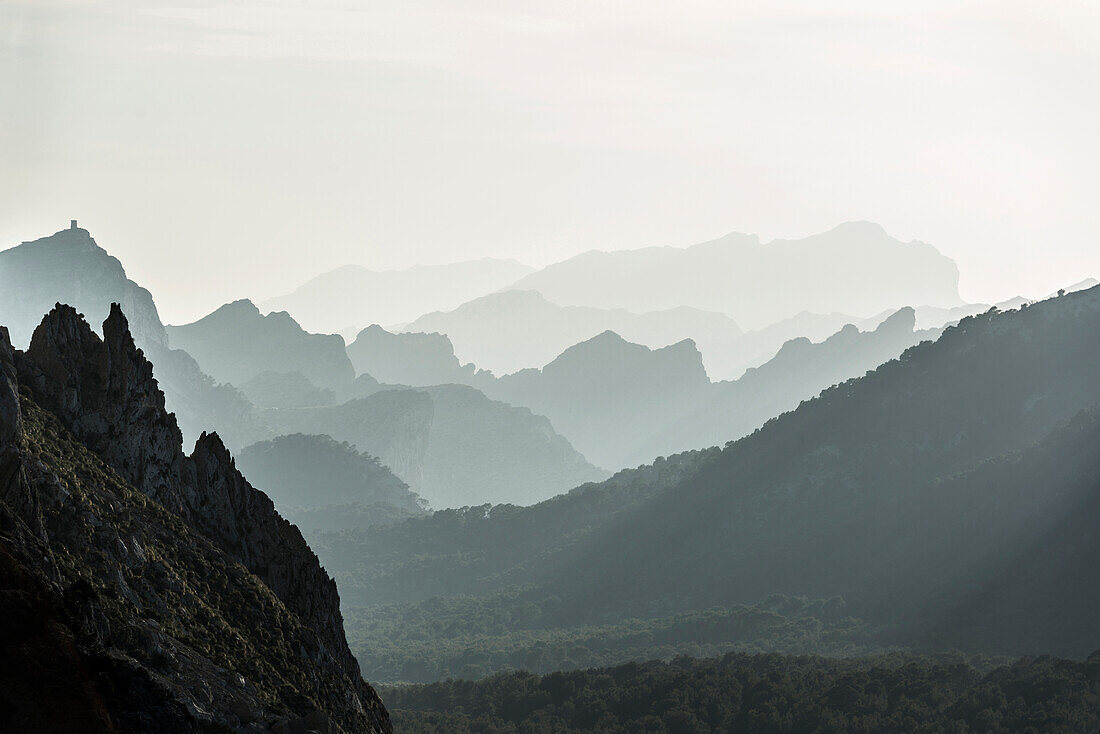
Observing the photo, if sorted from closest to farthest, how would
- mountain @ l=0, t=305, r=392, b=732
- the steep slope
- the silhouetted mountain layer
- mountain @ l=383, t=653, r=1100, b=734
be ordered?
mountain @ l=0, t=305, r=392, b=732, mountain @ l=383, t=653, r=1100, b=734, the silhouetted mountain layer, the steep slope

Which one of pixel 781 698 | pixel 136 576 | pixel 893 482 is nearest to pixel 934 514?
pixel 893 482

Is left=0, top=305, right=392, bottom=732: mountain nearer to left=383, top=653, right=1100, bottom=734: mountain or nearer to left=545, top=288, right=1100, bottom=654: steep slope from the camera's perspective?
left=383, top=653, right=1100, bottom=734: mountain

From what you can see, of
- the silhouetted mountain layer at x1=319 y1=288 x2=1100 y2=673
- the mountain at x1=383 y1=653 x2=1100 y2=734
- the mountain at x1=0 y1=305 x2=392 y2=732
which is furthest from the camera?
the silhouetted mountain layer at x1=319 y1=288 x2=1100 y2=673

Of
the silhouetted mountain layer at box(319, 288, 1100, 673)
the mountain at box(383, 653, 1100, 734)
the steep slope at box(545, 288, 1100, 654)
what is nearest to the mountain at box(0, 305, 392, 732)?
the mountain at box(383, 653, 1100, 734)

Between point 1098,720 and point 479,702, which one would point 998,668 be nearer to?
point 1098,720

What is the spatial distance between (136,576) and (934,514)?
147 metres

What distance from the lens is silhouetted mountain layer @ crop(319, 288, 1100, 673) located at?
134625 mm

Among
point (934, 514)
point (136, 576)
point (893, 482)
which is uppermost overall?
point (893, 482)

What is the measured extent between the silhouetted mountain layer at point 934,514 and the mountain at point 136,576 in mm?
100855

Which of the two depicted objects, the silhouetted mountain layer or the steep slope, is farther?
the steep slope

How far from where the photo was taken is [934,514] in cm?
16362

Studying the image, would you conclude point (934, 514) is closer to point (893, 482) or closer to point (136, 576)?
point (893, 482)

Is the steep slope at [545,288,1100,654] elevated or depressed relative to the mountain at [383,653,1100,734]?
elevated

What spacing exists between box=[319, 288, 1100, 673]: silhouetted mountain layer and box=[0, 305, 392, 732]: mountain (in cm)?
10085
